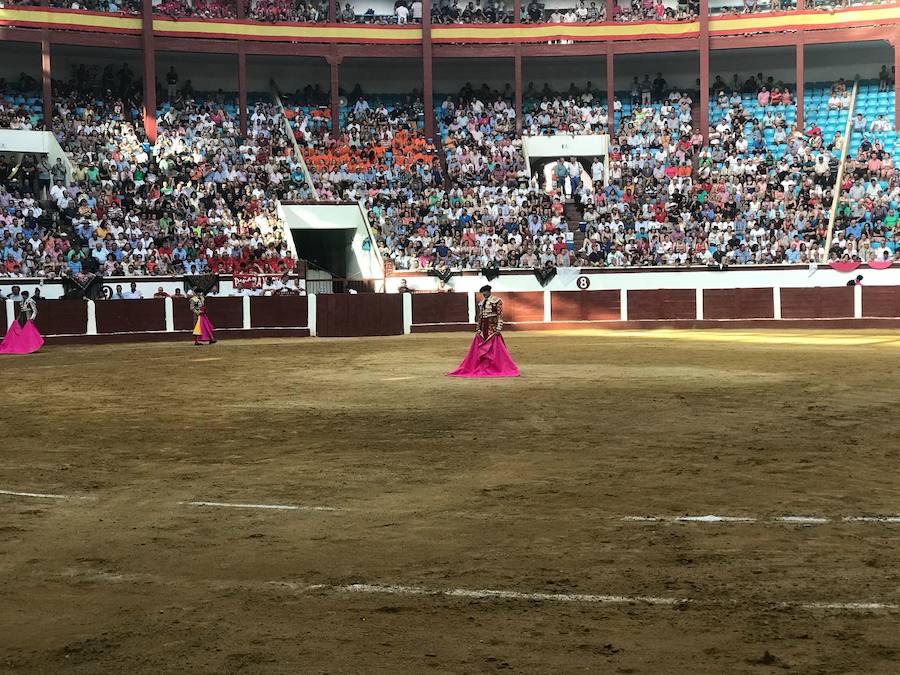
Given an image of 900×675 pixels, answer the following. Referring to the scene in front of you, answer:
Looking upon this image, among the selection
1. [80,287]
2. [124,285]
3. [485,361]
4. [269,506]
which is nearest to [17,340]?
[80,287]

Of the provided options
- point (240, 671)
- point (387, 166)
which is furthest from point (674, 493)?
point (387, 166)

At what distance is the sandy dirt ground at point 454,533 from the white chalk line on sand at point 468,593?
2cm

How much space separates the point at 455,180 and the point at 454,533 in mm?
26607

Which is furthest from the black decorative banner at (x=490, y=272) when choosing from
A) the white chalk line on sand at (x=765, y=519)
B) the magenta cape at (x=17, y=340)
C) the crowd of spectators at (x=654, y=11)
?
the white chalk line on sand at (x=765, y=519)

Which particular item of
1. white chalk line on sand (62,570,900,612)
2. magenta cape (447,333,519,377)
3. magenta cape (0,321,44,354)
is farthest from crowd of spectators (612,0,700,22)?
white chalk line on sand (62,570,900,612)

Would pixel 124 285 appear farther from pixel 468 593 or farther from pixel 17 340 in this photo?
pixel 468 593

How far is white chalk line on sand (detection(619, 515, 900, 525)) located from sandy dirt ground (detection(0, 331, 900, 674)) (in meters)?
0.06

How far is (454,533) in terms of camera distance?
227 inches

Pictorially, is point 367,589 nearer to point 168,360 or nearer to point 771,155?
point 168,360

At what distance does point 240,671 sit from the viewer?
12.2 ft

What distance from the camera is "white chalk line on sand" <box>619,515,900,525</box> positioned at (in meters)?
5.83

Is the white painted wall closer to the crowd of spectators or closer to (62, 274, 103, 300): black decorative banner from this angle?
(62, 274, 103, 300): black decorative banner

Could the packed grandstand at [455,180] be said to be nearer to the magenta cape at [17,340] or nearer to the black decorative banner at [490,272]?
the black decorative banner at [490,272]

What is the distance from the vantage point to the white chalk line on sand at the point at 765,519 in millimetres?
5832
